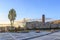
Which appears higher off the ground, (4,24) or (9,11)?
(9,11)

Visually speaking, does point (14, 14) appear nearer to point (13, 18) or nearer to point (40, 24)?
point (13, 18)

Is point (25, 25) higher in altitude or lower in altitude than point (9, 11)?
lower

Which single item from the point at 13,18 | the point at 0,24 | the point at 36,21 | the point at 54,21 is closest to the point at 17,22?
the point at 13,18

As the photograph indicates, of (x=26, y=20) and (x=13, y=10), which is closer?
(x=13, y=10)

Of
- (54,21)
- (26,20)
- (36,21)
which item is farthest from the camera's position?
(54,21)

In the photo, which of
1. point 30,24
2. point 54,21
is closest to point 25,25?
point 30,24

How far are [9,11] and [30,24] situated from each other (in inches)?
397

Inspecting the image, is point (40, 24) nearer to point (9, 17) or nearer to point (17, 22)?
point (17, 22)

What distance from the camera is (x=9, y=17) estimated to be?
4375 centimetres

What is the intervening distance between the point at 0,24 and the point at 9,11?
4.82m

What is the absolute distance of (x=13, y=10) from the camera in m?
44.1

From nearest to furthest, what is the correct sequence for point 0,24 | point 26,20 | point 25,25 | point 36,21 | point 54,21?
1. point 0,24
2. point 25,25
3. point 26,20
4. point 36,21
5. point 54,21

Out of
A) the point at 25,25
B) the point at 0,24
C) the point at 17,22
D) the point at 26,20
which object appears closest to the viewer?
the point at 0,24

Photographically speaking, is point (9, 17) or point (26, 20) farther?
point (26, 20)
